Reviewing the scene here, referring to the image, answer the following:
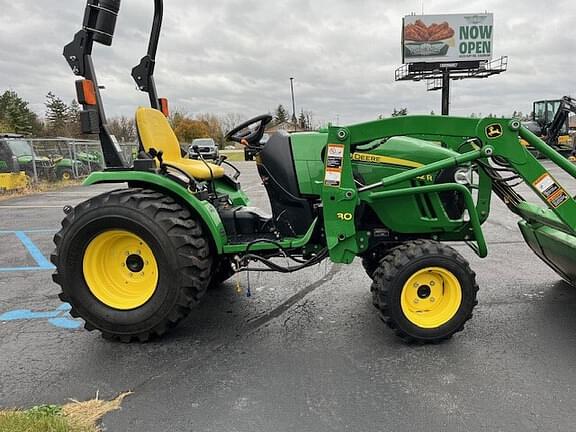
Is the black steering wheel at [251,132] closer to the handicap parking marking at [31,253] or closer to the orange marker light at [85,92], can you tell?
the orange marker light at [85,92]

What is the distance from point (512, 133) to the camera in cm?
309

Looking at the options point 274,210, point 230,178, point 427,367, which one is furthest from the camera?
point 230,178

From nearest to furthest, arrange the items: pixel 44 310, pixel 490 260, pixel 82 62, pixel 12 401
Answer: pixel 12 401, pixel 82 62, pixel 44 310, pixel 490 260

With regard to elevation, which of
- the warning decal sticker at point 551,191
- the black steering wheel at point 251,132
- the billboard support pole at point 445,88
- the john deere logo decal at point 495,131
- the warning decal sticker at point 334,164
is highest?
the billboard support pole at point 445,88

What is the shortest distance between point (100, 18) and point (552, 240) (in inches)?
147

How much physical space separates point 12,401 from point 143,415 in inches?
31.6

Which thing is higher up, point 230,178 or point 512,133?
point 512,133

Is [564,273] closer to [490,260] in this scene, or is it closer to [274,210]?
[490,260]

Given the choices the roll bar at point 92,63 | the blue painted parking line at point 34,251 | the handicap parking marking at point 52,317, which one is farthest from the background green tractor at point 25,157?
the roll bar at point 92,63

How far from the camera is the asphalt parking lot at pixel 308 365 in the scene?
96.3 inches

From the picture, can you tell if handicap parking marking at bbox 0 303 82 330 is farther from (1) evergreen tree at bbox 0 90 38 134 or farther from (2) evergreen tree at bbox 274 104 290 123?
(1) evergreen tree at bbox 0 90 38 134

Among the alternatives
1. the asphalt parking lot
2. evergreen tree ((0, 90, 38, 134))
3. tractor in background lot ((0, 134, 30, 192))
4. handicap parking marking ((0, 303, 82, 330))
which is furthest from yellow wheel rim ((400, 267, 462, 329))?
evergreen tree ((0, 90, 38, 134))

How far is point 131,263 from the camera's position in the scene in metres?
3.38

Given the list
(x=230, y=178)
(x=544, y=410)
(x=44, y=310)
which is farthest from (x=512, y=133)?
(x=44, y=310)
